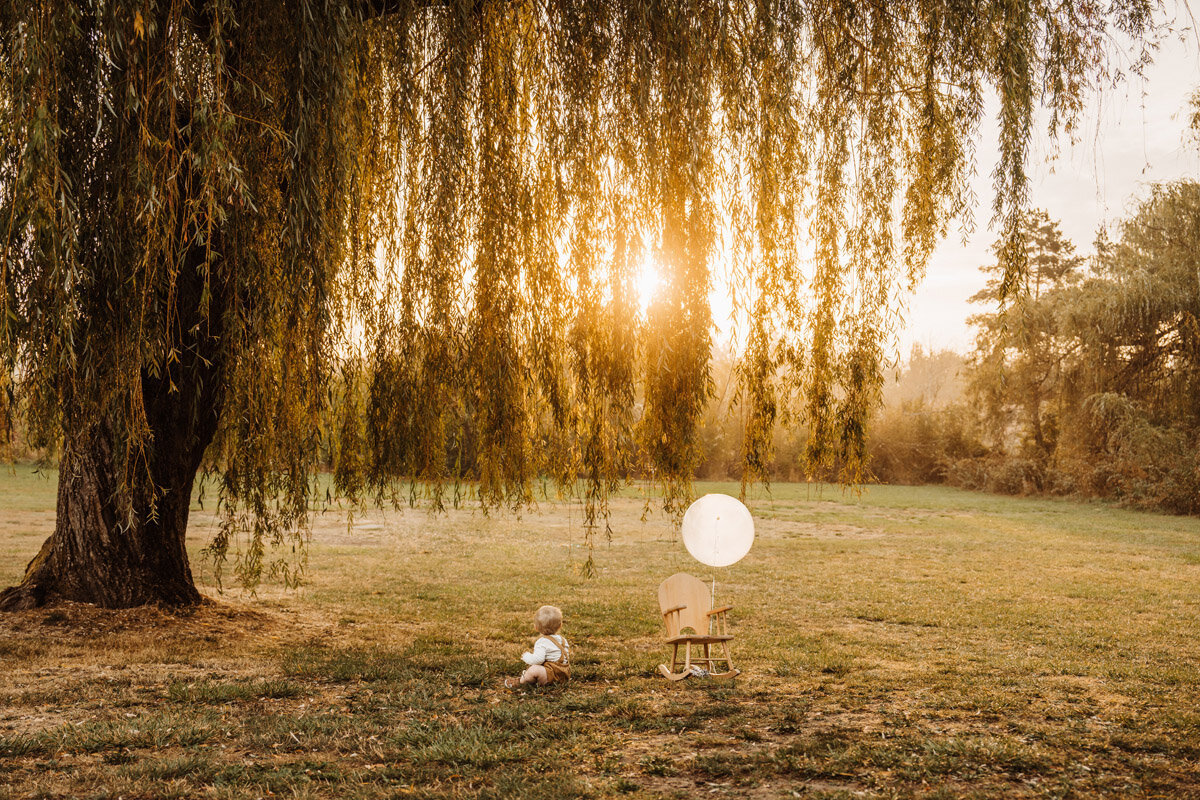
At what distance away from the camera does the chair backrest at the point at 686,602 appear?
6730 millimetres

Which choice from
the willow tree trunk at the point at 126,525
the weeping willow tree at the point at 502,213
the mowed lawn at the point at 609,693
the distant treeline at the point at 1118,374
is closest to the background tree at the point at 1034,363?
the distant treeline at the point at 1118,374

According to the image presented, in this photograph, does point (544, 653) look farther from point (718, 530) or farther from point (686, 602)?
point (718, 530)

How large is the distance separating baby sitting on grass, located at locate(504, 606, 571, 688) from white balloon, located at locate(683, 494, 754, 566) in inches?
72.5

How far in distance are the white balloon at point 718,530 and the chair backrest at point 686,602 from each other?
2.47ft

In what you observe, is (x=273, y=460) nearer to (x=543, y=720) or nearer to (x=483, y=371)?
(x=483, y=371)

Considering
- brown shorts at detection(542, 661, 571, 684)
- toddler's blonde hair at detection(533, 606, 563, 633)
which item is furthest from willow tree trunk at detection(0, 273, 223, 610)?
brown shorts at detection(542, 661, 571, 684)

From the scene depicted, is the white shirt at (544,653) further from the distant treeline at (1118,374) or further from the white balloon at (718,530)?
the distant treeline at (1118,374)

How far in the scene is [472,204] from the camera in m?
5.35

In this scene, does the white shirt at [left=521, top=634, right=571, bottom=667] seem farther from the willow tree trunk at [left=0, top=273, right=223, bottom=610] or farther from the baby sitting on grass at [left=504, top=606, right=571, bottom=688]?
the willow tree trunk at [left=0, top=273, right=223, bottom=610]

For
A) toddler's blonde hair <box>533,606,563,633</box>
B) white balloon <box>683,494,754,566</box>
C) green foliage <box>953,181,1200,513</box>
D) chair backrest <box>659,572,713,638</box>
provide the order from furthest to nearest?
green foliage <box>953,181,1200,513</box>, white balloon <box>683,494,754,566</box>, chair backrest <box>659,572,713,638</box>, toddler's blonde hair <box>533,606,563,633</box>

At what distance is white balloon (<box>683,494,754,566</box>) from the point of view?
303 inches

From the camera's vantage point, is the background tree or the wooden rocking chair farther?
the background tree

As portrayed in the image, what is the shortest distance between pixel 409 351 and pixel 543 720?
2593mm

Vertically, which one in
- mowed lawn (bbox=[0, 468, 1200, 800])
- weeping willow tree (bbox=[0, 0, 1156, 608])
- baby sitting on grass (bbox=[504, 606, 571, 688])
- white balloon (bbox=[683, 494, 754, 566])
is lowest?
mowed lawn (bbox=[0, 468, 1200, 800])
